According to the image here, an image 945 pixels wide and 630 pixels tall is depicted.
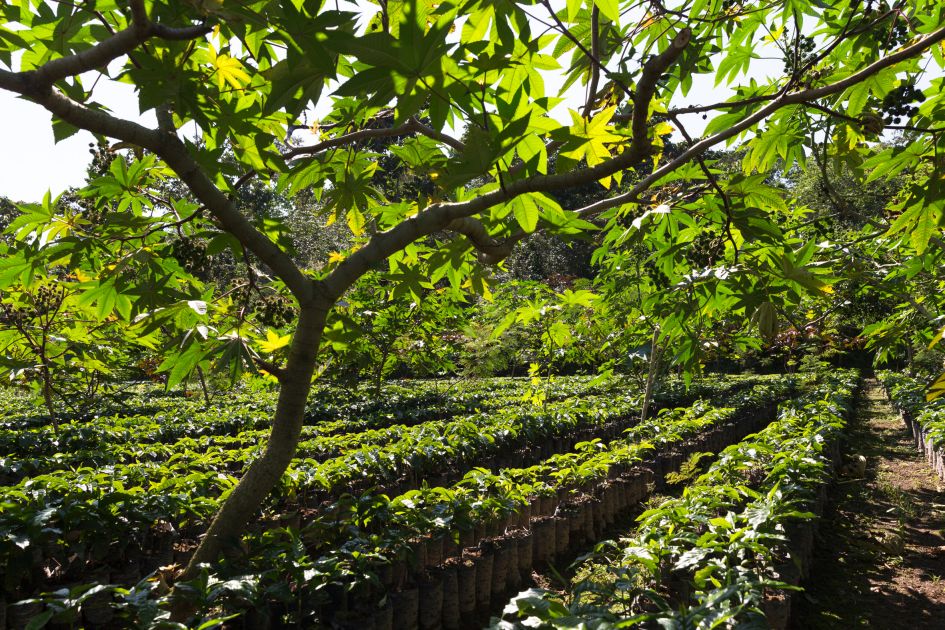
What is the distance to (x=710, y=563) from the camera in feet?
8.33

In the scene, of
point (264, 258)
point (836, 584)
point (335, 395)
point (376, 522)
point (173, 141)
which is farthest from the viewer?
point (335, 395)

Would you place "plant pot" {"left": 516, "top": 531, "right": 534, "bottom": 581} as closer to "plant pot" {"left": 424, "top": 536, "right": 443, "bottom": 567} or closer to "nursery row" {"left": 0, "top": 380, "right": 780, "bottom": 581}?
"plant pot" {"left": 424, "top": 536, "right": 443, "bottom": 567}

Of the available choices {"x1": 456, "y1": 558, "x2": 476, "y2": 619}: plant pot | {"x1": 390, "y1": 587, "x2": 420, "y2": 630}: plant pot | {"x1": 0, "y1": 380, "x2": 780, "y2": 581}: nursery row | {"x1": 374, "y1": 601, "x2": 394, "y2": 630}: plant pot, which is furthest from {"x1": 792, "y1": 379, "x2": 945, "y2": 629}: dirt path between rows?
{"x1": 0, "y1": 380, "x2": 780, "y2": 581}: nursery row

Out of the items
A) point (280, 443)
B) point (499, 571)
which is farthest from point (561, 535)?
point (280, 443)

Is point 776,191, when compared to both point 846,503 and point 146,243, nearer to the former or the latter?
point 146,243

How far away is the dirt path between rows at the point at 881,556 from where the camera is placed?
367 cm

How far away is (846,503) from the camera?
20.2ft

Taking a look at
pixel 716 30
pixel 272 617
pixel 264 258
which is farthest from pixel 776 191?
pixel 272 617

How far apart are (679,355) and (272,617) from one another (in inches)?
87.2

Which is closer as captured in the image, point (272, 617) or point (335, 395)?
point (272, 617)

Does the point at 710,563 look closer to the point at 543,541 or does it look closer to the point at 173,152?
the point at 543,541

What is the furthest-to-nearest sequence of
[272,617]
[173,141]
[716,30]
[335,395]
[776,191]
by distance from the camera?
[335,395], [716,30], [272,617], [776,191], [173,141]

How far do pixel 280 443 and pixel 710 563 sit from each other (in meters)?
2.03

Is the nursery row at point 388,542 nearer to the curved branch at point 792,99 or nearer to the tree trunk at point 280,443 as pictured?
the tree trunk at point 280,443
